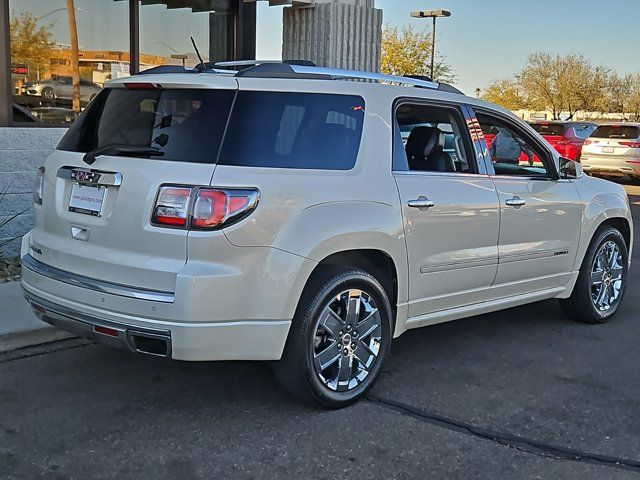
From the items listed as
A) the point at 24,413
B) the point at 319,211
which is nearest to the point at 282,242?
the point at 319,211

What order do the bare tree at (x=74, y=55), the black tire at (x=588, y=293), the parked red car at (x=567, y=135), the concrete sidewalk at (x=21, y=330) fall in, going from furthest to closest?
the parked red car at (x=567, y=135) → the bare tree at (x=74, y=55) → the black tire at (x=588, y=293) → the concrete sidewalk at (x=21, y=330)

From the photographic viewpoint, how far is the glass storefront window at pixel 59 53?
7961 mm

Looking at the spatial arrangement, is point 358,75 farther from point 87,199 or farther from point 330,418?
point 330,418

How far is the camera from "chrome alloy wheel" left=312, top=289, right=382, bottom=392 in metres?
4.29

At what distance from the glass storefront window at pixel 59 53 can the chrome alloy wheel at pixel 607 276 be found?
5.41 meters

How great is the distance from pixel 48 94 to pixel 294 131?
4.93 metres

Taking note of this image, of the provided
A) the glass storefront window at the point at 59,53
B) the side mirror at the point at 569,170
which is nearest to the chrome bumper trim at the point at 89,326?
the side mirror at the point at 569,170

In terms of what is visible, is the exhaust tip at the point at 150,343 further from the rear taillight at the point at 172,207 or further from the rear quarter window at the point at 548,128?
the rear quarter window at the point at 548,128

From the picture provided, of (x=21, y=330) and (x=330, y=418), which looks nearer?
(x=330, y=418)

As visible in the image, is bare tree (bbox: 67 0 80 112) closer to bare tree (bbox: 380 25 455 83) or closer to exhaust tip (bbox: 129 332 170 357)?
exhaust tip (bbox: 129 332 170 357)

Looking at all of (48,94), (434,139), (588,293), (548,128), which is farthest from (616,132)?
(434,139)

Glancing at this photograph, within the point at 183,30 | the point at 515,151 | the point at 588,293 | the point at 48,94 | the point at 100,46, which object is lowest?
the point at 588,293

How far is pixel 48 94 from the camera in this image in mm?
8211

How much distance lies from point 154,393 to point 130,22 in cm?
562
